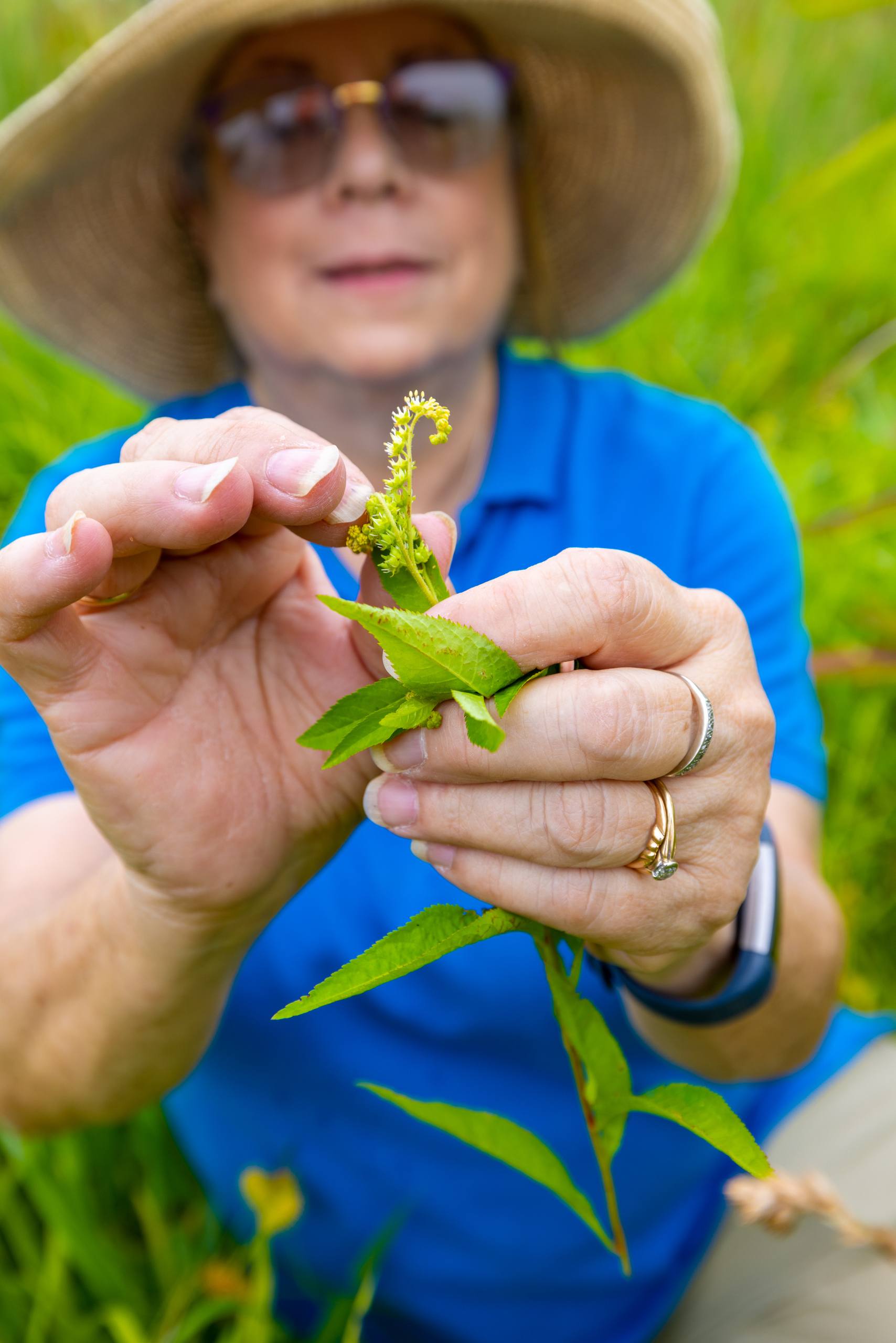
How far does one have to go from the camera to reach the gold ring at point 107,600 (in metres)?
0.89

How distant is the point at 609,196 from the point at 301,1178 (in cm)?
173

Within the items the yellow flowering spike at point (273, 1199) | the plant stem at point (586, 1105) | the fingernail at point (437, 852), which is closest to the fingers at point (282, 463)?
the fingernail at point (437, 852)

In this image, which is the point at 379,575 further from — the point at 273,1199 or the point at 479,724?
the point at 273,1199

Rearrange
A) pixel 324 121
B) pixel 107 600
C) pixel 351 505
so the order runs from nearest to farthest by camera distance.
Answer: pixel 351 505, pixel 107 600, pixel 324 121

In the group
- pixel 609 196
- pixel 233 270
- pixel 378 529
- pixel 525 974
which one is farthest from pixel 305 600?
pixel 609 196

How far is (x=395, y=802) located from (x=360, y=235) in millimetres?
994

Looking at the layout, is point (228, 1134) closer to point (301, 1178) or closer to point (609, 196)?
point (301, 1178)

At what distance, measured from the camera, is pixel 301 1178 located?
5.08 ft

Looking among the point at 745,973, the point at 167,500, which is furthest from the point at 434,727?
the point at 745,973

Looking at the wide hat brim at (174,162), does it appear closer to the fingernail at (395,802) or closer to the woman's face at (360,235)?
the woman's face at (360,235)

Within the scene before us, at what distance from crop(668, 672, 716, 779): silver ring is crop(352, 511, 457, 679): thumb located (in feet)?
0.63

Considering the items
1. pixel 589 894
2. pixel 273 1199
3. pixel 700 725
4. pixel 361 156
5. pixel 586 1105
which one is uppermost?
pixel 361 156

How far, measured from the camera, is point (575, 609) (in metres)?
0.74

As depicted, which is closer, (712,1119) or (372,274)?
(712,1119)
